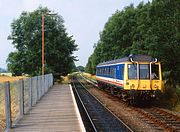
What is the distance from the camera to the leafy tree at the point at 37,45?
56.7 m

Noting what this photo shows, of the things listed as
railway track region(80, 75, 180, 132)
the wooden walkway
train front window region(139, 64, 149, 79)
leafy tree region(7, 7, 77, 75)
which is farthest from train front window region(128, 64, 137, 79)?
leafy tree region(7, 7, 77, 75)

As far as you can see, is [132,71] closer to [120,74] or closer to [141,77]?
[141,77]

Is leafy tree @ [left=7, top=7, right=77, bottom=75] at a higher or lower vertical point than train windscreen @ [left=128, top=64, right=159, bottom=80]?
higher

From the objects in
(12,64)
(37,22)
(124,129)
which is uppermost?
(37,22)

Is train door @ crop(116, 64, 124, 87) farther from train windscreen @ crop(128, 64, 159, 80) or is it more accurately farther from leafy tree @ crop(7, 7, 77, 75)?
leafy tree @ crop(7, 7, 77, 75)

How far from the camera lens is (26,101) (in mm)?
20234

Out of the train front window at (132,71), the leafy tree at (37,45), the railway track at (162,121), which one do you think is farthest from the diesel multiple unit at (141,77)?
the leafy tree at (37,45)

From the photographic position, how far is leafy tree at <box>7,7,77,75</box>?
56.7m

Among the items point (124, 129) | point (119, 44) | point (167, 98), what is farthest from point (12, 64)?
point (124, 129)

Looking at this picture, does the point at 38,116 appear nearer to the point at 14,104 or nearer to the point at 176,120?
the point at 14,104

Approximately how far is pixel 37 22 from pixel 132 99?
34.5 meters

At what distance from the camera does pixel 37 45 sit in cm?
5697

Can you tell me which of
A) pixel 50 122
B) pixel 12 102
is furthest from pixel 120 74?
pixel 50 122

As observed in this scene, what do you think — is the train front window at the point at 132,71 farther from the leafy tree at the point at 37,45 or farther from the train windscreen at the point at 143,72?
the leafy tree at the point at 37,45
